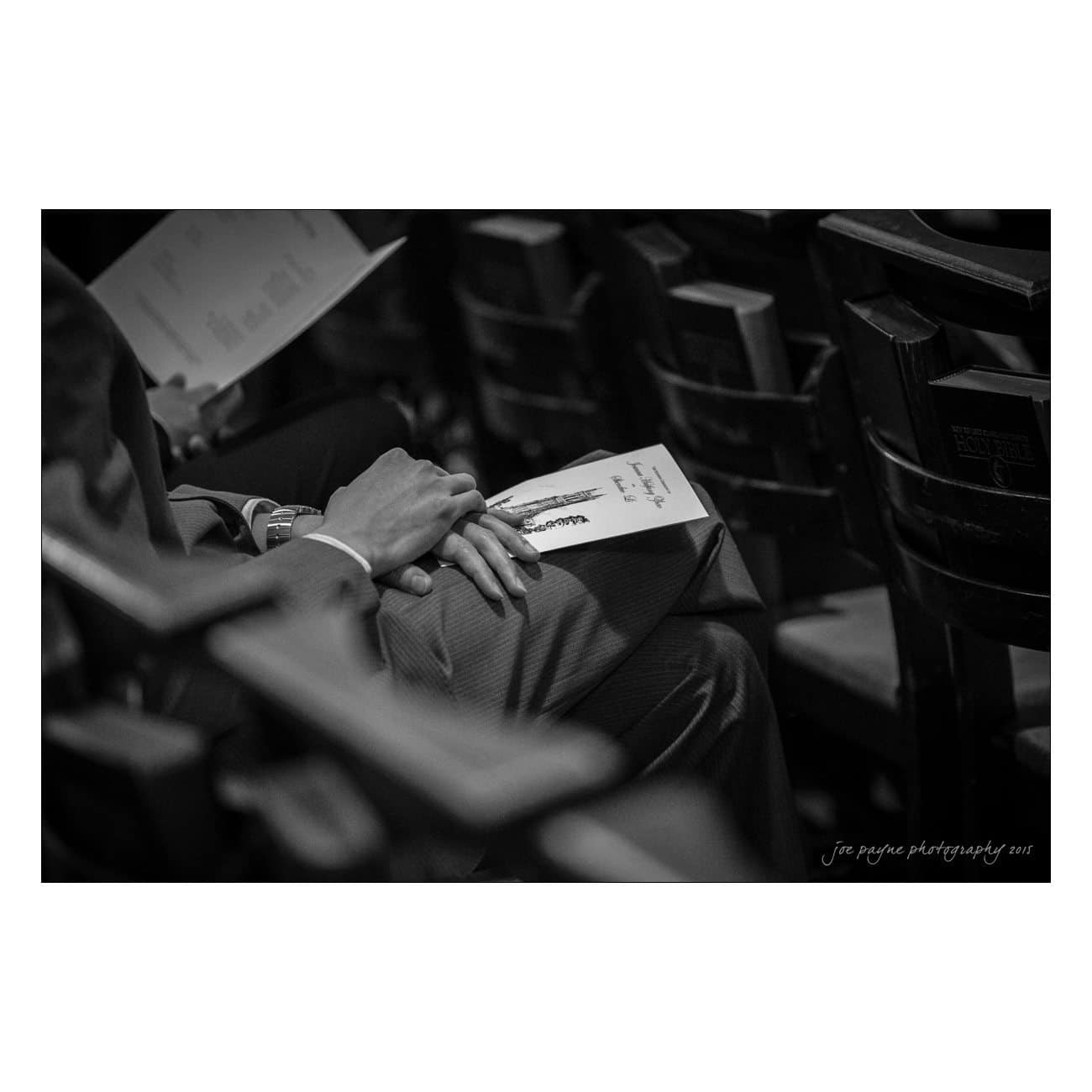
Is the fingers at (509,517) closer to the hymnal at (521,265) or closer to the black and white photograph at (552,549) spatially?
the black and white photograph at (552,549)

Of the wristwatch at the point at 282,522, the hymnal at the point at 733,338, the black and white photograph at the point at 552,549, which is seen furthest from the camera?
the hymnal at the point at 733,338

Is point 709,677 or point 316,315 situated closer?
point 709,677

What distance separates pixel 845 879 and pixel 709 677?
0.78 feet

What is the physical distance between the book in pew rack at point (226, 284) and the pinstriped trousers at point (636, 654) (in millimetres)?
345

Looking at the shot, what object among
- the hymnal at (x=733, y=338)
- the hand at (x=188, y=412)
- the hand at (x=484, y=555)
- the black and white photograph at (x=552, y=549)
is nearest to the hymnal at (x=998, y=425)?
the black and white photograph at (x=552, y=549)

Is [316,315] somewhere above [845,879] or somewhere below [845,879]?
above

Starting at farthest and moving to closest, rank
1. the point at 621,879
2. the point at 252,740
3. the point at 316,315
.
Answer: the point at 316,315 → the point at 621,879 → the point at 252,740

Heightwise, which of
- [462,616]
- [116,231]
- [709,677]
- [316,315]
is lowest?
[709,677]

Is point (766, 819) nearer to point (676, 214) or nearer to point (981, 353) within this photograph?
point (981, 353)

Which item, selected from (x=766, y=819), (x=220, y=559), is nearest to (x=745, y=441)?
(x=766, y=819)

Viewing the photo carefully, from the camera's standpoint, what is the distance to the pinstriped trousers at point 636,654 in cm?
119
